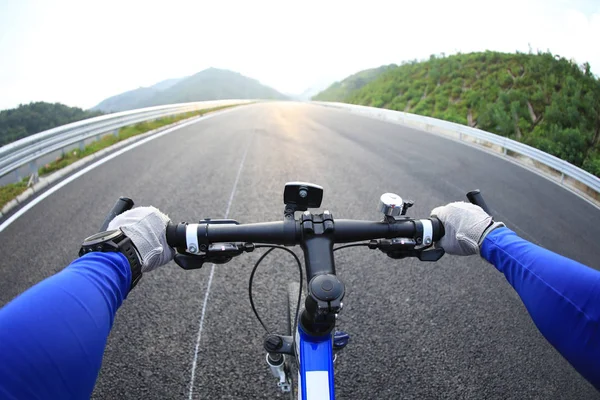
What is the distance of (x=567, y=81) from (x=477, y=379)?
1511 cm

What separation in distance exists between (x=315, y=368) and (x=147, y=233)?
0.84 metres

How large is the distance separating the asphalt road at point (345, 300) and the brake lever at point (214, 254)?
122 cm

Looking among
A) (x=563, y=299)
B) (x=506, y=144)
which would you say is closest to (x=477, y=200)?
(x=563, y=299)

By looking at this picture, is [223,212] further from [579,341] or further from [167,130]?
[167,130]

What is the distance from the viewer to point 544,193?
6.55m

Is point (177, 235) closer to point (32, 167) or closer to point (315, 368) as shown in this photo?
point (315, 368)

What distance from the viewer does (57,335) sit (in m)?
0.83

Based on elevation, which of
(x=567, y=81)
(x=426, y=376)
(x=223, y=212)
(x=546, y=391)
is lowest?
(x=546, y=391)

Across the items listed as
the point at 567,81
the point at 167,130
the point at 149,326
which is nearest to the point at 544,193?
the point at 149,326

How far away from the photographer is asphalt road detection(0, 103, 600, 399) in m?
2.24

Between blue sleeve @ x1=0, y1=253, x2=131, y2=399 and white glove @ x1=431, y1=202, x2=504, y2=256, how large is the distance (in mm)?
1361

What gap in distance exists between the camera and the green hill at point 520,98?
9.97m

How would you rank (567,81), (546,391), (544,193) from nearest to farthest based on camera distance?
1. (546,391)
2. (544,193)
3. (567,81)

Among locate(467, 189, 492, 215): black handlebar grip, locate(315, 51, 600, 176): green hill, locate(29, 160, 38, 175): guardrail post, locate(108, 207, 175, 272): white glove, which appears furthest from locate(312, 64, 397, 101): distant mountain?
locate(108, 207, 175, 272): white glove
